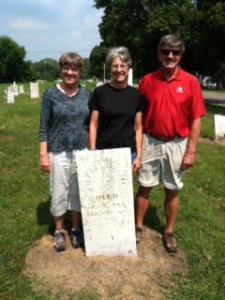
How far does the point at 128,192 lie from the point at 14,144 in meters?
5.71

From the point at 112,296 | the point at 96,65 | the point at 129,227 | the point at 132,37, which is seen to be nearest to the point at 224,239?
the point at 129,227

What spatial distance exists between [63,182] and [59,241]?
0.65 metres

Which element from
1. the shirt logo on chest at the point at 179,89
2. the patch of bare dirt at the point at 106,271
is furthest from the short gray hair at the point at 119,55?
the patch of bare dirt at the point at 106,271

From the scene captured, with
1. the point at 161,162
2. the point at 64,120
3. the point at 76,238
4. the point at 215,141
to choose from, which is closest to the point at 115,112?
the point at 64,120

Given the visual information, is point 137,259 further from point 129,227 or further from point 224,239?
point 224,239

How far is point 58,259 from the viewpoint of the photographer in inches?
146

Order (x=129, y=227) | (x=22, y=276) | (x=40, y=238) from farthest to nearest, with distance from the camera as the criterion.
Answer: (x=40, y=238)
(x=129, y=227)
(x=22, y=276)

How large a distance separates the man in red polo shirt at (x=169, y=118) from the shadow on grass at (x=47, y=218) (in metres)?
1.17

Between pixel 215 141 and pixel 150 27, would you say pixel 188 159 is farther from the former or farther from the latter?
pixel 150 27

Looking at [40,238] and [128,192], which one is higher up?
[128,192]

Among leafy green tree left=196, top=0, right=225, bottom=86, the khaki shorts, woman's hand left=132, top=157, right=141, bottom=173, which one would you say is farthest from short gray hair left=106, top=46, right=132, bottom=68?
leafy green tree left=196, top=0, right=225, bottom=86

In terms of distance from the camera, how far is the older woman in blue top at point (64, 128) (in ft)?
11.3

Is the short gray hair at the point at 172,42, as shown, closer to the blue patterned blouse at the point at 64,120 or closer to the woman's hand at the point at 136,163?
the blue patterned blouse at the point at 64,120

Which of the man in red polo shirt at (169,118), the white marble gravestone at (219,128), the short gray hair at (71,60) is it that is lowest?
the white marble gravestone at (219,128)
